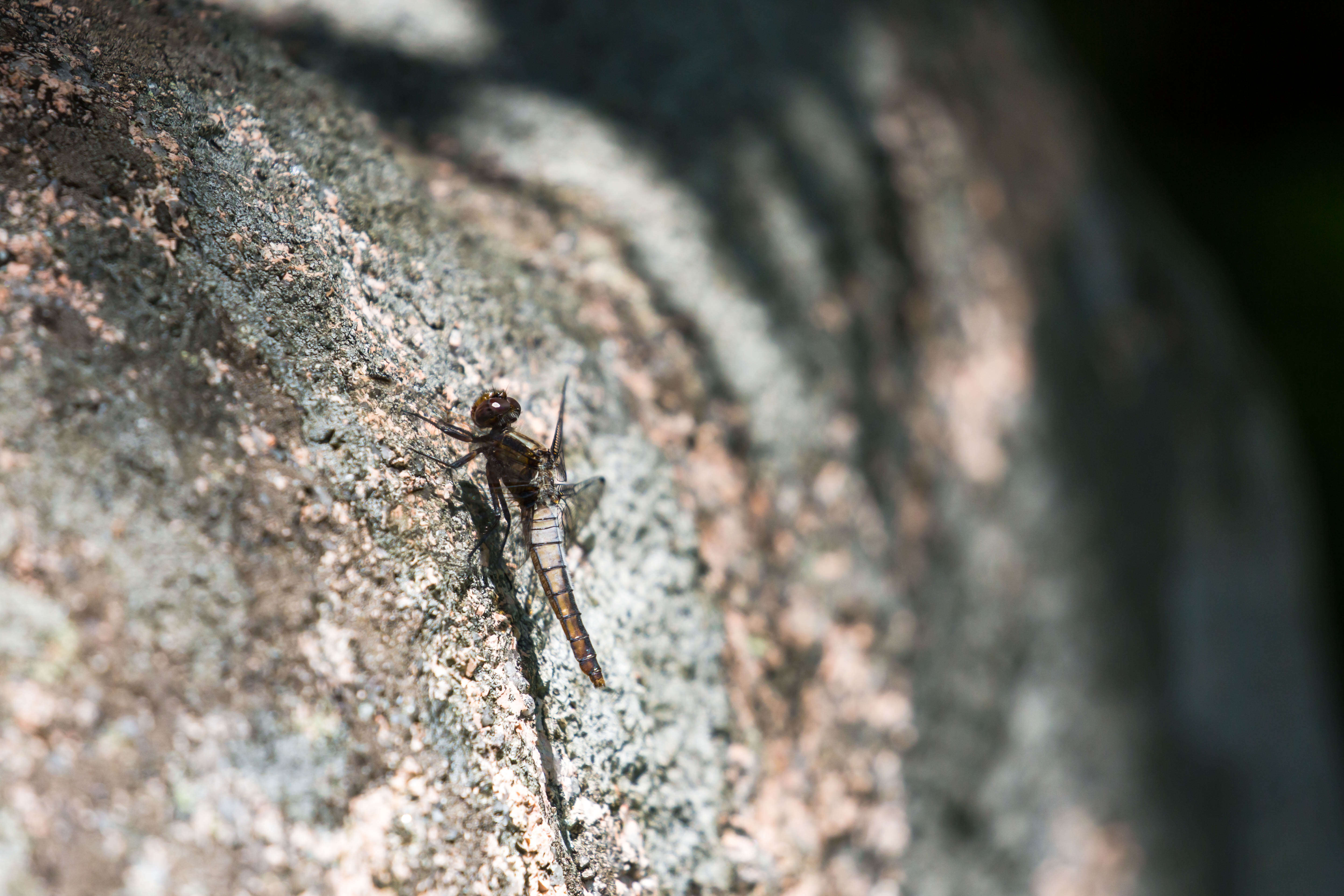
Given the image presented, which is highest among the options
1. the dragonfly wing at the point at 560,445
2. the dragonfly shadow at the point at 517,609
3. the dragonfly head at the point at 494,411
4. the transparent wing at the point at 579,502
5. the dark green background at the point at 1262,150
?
the dark green background at the point at 1262,150

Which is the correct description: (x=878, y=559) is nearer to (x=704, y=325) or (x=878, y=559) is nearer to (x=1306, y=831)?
(x=704, y=325)

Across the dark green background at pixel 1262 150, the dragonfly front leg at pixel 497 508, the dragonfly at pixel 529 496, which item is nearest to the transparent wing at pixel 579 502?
the dragonfly at pixel 529 496

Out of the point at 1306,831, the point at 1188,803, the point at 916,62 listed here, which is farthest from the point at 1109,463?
the point at 1306,831

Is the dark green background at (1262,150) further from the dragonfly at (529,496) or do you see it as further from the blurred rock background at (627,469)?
the dragonfly at (529,496)

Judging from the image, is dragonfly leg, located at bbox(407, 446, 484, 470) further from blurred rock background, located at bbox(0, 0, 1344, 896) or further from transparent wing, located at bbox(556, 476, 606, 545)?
transparent wing, located at bbox(556, 476, 606, 545)

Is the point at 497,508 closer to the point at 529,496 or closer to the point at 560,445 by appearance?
the point at 529,496

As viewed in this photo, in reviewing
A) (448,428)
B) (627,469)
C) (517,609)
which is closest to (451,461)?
(448,428)

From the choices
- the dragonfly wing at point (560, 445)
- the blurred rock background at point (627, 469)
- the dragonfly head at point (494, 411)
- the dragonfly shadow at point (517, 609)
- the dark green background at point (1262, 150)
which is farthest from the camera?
the dark green background at point (1262, 150)
